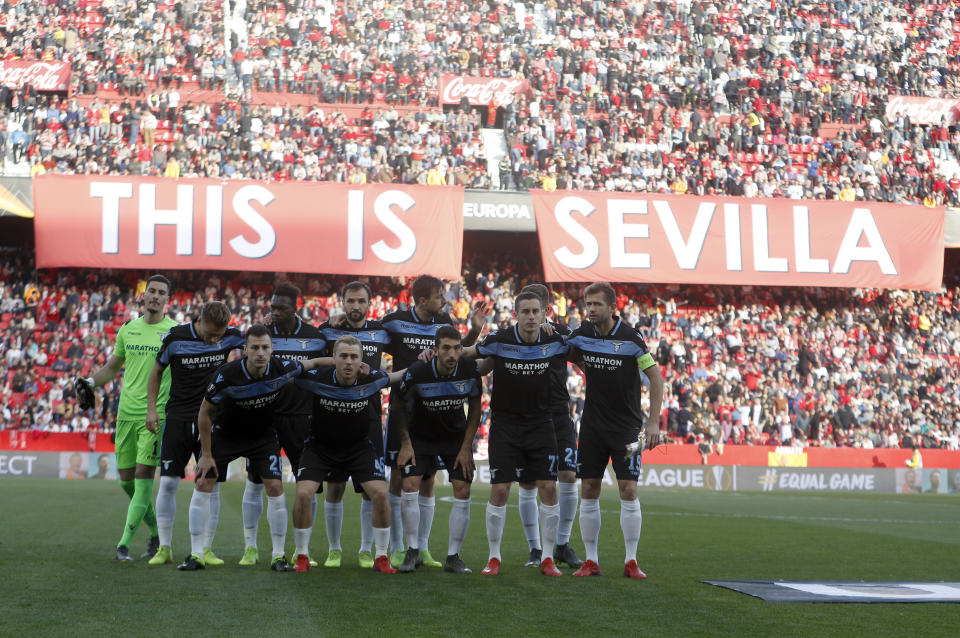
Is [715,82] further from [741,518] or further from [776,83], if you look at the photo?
[741,518]

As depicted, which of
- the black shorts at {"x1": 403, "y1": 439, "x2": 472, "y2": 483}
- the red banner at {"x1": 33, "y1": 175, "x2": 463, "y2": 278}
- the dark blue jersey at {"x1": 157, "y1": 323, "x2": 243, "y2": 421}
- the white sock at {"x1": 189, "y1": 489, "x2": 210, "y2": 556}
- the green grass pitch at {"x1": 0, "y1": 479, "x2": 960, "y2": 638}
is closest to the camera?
the green grass pitch at {"x1": 0, "y1": 479, "x2": 960, "y2": 638}

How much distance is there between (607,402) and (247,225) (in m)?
19.5

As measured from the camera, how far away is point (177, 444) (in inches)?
329

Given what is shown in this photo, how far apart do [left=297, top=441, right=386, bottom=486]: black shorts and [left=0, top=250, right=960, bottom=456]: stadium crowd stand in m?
16.4

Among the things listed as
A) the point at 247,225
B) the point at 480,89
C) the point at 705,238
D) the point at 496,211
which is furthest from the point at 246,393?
the point at 480,89

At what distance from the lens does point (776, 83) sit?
34406 millimetres

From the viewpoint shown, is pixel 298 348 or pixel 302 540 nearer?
pixel 302 540

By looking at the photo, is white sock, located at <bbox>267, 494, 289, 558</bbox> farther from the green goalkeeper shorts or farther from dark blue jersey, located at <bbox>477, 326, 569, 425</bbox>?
dark blue jersey, located at <bbox>477, 326, 569, 425</bbox>

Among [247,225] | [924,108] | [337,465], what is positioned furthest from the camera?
[924,108]

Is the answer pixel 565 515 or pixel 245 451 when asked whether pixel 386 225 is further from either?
pixel 245 451

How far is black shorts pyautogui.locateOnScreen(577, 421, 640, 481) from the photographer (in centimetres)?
823

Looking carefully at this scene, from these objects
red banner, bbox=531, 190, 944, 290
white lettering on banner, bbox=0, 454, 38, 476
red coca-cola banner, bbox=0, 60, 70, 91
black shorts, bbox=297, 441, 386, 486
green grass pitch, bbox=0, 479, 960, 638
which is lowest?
white lettering on banner, bbox=0, 454, 38, 476

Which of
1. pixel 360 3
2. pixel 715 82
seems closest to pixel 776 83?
pixel 715 82

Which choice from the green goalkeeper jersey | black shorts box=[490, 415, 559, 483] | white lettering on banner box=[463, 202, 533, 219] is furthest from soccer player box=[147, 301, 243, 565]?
white lettering on banner box=[463, 202, 533, 219]
